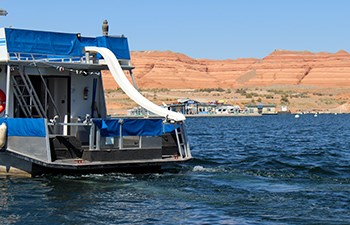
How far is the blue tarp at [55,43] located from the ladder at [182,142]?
3.99m

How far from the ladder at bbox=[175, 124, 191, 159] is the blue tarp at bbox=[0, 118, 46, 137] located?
16.2 feet

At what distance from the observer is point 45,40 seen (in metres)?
25.5

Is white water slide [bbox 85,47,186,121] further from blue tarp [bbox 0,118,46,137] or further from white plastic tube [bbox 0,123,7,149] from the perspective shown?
white plastic tube [bbox 0,123,7,149]

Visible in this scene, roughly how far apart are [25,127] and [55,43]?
15.0 feet

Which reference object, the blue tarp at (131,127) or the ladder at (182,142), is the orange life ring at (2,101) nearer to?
the blue tarp at (131,127)

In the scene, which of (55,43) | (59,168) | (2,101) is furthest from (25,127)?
(55,43)

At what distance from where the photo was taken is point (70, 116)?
25.8 m

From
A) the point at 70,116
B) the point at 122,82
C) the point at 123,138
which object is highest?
the point at 122,82

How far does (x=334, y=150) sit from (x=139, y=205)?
23033 mm

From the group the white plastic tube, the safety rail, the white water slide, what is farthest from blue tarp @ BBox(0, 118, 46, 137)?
the white water slide

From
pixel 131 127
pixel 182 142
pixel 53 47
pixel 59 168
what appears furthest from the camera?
pixel 53 47

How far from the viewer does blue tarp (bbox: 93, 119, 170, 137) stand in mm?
22922

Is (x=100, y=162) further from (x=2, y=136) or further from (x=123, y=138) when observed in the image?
(x=2, y=136)

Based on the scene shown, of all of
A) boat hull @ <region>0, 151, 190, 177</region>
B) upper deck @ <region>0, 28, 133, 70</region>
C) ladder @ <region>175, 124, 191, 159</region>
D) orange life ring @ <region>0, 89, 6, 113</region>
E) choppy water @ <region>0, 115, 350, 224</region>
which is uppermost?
upper deck @ <region>0, 28, 133, 70</region>
